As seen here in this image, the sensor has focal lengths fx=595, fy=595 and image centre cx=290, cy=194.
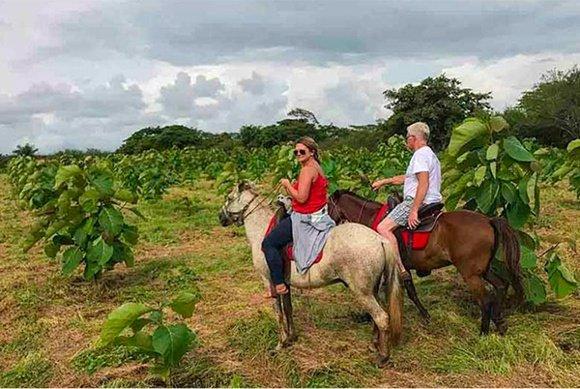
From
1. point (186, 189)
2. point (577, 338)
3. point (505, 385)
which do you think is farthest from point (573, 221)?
point (186, 189)

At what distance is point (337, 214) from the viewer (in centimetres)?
647

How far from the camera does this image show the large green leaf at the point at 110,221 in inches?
295

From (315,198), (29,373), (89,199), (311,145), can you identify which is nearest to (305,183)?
(315,198)

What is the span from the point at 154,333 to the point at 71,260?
3.43 m

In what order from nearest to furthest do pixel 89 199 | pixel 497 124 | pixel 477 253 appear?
pixel 477 253 → pixel 497 124 → pixel 89 199

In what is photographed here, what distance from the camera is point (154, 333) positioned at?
468 centimetres

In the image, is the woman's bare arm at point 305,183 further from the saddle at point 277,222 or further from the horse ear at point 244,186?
the horse ear at point 244,186

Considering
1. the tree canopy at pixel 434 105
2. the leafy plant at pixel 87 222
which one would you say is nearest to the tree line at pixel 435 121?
the tree canopy at pixel 434 105

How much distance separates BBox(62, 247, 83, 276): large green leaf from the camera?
759 centimetres

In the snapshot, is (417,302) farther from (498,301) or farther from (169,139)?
(169,139)

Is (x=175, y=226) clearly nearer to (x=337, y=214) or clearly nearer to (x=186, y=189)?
(x=337, y=214)

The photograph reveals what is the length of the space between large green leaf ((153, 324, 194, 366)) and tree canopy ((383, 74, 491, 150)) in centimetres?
3489

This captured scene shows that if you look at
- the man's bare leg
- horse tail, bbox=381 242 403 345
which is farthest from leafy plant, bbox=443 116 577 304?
horse tail, bbox=381 242 403 345

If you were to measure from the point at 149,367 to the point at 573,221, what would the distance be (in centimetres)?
949
